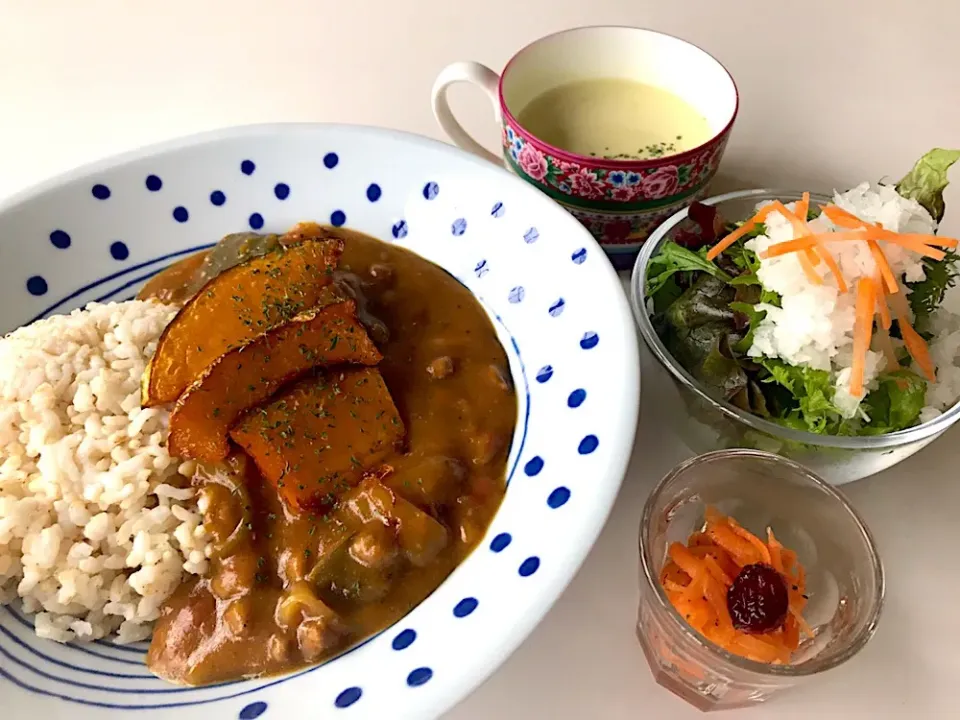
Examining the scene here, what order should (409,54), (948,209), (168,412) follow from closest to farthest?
(168,412), (948,209), (409,54)

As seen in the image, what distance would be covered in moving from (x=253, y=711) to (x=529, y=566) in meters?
0.43

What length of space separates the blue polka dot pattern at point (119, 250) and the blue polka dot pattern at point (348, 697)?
3.31 ft

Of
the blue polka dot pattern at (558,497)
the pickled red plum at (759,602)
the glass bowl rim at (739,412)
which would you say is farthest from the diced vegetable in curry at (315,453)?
the pickled red plum at (759,602)

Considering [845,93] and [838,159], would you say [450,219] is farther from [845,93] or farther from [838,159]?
[845,93]

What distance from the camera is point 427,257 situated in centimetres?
165

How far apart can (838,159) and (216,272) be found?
1.47m

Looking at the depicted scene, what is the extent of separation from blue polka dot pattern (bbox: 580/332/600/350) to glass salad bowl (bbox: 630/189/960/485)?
10cm

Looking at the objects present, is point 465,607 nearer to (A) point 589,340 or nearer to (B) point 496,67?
(A) point 589,340

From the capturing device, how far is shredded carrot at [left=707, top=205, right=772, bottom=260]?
4.51 feet

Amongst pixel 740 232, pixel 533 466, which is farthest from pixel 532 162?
pixel 533 466

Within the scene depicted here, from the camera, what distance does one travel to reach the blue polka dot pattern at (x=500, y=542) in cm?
120

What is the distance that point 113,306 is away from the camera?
5.12 ft

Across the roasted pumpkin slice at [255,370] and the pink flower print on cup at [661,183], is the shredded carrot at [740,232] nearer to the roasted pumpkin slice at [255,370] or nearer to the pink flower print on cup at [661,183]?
the pink flower print on cup at [661,183]

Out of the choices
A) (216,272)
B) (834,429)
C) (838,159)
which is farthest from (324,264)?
(838,159)
